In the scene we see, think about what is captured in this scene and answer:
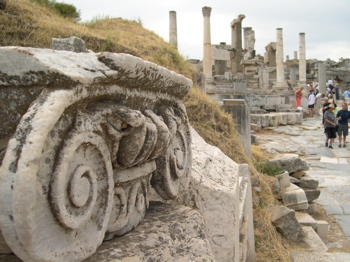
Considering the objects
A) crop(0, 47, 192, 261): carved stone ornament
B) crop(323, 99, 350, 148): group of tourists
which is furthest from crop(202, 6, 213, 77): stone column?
crop(0, 47, 192, 261): carved stone ornament

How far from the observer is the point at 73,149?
1094mm

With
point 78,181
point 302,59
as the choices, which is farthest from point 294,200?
point 302,59

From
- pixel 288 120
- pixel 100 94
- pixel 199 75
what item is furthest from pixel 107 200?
pixel 288 120

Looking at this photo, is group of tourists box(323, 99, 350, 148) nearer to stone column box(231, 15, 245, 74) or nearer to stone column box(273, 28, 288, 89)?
stone column box(273, 28, 288, 89)

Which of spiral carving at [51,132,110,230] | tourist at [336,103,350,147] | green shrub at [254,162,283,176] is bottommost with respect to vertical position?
green shrub at [254,162,283,176]

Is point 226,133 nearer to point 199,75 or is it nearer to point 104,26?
point 199,75

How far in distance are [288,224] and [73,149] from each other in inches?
129

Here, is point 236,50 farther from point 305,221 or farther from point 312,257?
point 312,257

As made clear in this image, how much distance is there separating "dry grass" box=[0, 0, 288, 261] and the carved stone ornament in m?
2.23

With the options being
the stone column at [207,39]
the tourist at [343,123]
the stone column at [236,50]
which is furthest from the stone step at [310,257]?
the stone column at [236,50]

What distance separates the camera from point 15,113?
1123 millimetres

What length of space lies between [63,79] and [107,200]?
479 millimetres

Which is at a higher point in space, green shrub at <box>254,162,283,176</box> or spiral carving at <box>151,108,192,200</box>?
spiral carving at <box>151,108,192,200</box>

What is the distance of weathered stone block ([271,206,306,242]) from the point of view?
150 inches
